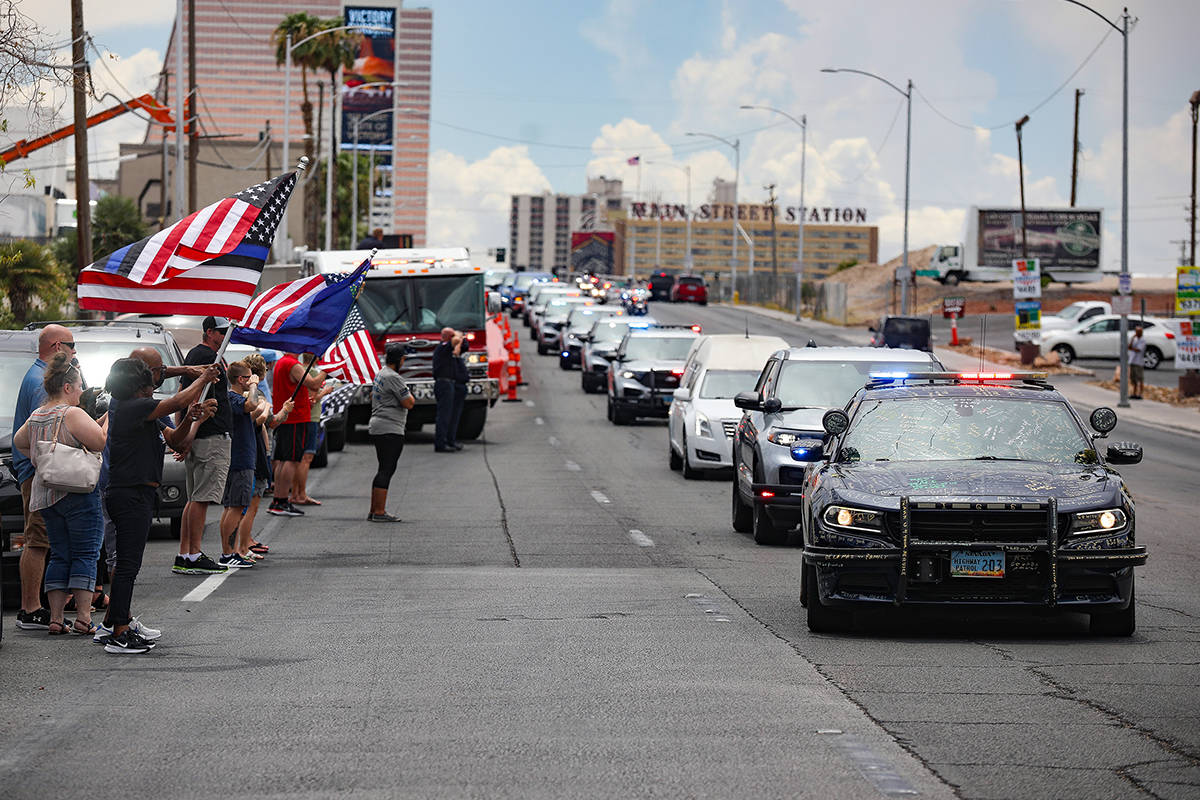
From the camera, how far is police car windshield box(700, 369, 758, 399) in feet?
78.0

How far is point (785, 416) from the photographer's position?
1681 centimetres

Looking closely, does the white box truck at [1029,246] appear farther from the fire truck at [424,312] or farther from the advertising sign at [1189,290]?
the fire truck at [424,312]

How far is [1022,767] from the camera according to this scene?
697cm

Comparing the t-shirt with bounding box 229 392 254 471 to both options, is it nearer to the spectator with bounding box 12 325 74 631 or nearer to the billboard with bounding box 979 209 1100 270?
the spectator with bounding box 12 325 74 631

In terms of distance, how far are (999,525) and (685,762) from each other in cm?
371

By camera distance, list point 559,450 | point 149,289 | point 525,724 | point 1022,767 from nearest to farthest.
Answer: point 1022,767, point 525,724, point 149,289, point 559,450

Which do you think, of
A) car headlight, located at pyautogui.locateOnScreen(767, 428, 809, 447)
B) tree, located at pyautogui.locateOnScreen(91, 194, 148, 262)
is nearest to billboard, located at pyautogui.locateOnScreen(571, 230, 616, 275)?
tree, located at pyautogui.locateOnScreen(91, 194, 148, 262)

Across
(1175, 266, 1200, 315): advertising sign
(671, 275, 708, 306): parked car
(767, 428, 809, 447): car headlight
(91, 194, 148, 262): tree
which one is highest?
(91, 194, 148, 262): tree

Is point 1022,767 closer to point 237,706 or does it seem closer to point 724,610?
point 237,706

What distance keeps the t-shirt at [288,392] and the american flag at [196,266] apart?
4.72 meters

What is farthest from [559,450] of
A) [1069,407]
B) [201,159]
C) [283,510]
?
[201,159]

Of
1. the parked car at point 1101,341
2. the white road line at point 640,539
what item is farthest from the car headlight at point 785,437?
the parked car at point 1101,341

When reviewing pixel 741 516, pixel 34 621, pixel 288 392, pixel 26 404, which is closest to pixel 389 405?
pixel 288 392

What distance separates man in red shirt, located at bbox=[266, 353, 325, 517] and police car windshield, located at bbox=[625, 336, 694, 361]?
15.0m
